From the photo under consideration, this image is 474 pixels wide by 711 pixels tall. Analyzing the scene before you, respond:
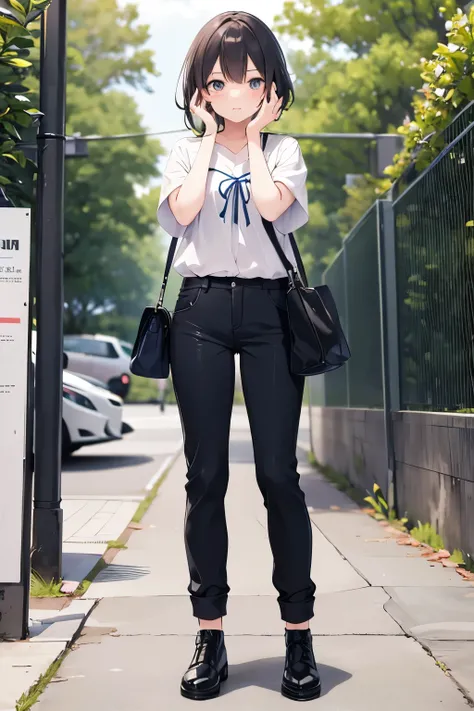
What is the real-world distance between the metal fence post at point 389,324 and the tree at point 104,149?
24628mm

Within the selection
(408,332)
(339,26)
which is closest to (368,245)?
(408,332)

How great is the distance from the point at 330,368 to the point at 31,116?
2179mm

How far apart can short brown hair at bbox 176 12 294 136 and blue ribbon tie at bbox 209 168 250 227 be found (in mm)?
337

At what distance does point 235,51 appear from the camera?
358 cm

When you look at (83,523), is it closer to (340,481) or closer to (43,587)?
(43,587)

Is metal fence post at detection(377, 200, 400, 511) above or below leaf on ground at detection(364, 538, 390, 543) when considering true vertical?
above

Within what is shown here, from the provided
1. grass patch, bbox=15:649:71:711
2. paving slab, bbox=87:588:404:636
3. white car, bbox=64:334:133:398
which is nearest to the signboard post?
grass patch, bbox=15:649:71:711

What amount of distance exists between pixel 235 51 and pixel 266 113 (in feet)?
0.79

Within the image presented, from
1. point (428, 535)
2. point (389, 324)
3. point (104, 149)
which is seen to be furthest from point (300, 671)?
point (104, 149)

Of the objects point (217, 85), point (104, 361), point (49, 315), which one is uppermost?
point (104, 361)

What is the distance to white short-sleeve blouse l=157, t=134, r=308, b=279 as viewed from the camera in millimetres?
3531

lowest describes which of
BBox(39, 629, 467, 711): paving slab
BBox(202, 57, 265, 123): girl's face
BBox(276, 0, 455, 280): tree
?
BBox(39, 629, 467, 711): paving slab

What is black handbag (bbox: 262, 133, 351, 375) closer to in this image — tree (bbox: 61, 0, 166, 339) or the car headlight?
the car headlight

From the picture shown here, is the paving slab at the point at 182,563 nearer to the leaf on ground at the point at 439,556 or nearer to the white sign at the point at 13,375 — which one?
the leaf on ground at the point at 439,556
